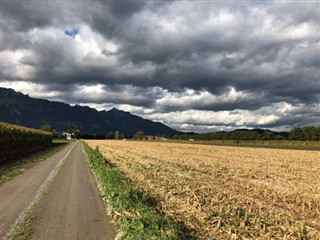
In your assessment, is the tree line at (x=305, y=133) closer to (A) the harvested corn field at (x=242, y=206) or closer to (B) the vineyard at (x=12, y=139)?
(B) the vineyard at (x=12, y=139)


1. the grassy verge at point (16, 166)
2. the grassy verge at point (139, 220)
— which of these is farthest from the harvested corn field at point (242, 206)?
the grassy verge at point (16, 166)

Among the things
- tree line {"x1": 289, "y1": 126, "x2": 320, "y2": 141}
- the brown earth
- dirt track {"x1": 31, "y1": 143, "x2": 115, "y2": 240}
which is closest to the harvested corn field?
dirt track {"x1": 31, "y1": 143, "x2": 115, "y2": 240}

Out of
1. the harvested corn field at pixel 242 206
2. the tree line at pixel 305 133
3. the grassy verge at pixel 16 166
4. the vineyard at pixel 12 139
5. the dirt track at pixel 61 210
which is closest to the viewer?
the harvested corn field at pixel 242 206

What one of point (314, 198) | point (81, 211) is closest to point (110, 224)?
point (81, 211)

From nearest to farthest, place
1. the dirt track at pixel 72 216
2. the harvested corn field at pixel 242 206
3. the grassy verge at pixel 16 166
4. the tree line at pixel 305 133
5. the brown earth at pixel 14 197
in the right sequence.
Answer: the harvested corn field at pixel 242 206
the dirt track at pixel 72 216
the brown earth at pixel 14 197
the grassy verge at pixel 16 166
the tree line at pixel 305 133

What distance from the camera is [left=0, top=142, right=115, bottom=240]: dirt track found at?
29.9 ft

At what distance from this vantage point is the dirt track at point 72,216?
901cm

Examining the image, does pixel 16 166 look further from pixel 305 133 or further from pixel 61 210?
pixel 305 133

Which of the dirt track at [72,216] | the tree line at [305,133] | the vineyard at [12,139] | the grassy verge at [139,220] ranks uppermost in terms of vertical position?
the tree line at [305,133]

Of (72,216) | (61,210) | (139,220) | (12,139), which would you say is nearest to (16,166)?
(12,139)

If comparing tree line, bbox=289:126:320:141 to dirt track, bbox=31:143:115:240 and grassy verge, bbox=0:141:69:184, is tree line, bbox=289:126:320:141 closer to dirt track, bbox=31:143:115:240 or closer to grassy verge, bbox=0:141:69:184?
grassy verge, bbox=0:141:69:184

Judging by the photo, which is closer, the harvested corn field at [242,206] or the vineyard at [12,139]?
the harvested corn field at [242,206]

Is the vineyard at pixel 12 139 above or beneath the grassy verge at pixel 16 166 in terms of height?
above

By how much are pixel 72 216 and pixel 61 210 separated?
1.01m
